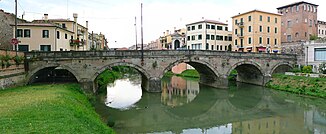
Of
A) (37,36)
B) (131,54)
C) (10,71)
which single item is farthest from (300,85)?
(37,36)

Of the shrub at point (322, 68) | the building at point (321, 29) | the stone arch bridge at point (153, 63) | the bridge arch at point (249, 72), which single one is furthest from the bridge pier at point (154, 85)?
the building at point (321, 29)

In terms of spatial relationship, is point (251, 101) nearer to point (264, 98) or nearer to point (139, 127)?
point (264, 98)

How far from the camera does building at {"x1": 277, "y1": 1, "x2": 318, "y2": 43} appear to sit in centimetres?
5466

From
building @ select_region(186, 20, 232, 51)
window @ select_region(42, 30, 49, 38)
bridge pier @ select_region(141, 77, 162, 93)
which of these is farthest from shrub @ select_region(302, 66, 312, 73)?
window @ select_region(42, 30, 49, 38)

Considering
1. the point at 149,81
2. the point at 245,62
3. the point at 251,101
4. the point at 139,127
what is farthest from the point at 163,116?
the point at 245,62

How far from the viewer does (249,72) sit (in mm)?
39906

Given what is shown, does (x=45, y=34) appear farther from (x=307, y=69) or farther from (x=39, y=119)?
(x=307, y=69)

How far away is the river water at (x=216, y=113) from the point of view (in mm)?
17359

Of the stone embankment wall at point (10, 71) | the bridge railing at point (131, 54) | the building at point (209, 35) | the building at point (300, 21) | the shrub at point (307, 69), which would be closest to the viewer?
the stone embankment wall at point (10, 71)

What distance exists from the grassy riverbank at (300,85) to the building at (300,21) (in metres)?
26.3

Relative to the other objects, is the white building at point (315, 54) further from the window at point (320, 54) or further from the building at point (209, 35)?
the building at point (209, 35)

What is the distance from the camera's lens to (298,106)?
941 inches

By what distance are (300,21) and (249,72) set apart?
25546 millimetres

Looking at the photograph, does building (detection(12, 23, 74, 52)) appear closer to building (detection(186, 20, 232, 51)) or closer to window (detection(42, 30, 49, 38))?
window (detection(42, 30, 49, 38))
